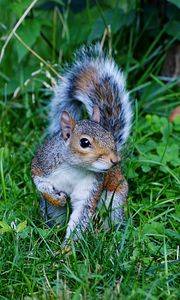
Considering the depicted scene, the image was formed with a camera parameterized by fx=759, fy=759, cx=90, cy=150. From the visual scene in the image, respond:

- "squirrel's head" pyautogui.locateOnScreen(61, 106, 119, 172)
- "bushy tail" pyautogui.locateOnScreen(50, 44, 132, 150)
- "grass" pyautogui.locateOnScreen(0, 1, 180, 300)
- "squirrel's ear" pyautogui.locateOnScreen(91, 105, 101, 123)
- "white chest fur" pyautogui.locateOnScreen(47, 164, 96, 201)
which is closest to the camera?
"grass" pyautogui.locateOnScreen(0, 1, 180, 300)

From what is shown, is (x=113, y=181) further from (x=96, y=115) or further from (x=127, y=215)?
(x=96, y=115)

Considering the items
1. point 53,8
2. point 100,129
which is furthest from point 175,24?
point 100,129

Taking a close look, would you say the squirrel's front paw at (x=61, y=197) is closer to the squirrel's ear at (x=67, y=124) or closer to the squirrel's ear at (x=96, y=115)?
the squirrel's ear at (x=67, y=124)

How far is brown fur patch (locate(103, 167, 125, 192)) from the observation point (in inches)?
116

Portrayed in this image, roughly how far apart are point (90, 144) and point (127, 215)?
0.41 meters

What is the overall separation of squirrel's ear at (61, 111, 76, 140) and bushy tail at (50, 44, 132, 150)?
27 cm

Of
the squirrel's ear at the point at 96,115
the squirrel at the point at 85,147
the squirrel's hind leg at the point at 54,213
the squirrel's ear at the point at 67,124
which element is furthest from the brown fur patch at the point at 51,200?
the squirrel's ear at the point at 96,115

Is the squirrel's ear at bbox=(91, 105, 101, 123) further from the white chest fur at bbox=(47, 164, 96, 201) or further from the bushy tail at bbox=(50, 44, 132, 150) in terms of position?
the white chest fur at bbox=(47, 164, 96, 201)

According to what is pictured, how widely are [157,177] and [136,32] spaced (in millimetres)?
1078

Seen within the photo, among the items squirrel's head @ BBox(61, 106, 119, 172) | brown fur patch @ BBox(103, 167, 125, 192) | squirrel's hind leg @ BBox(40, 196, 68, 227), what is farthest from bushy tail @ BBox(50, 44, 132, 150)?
squirrel's hind leg @ BBox(40, 196, 68, 227)

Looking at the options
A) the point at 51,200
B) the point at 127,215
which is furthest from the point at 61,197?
the point at 127,215

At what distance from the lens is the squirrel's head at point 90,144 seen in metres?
2.63

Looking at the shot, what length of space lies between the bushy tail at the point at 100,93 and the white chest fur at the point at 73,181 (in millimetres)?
320

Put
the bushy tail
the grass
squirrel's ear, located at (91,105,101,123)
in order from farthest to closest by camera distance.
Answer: the bushy tail → squirrel's ear, located at (91,105,101,123) → the grass
